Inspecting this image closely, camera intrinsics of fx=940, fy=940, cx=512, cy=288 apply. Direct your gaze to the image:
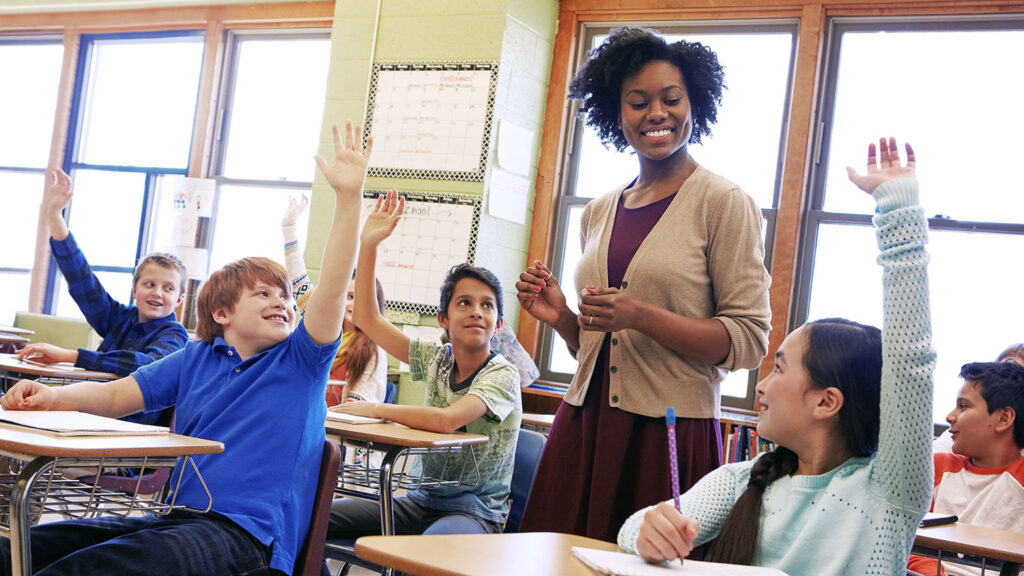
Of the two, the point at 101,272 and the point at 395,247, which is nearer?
the point at 395,247

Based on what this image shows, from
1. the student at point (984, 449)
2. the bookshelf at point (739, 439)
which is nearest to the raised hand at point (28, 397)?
the student at point (984, 449)

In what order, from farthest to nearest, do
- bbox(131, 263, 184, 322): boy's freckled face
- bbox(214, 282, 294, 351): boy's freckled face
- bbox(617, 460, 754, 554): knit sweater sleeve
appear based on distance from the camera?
1. bbox(131, 263, 184, 322): boy's freckled face
2. bbox(214, 282, 294, 351): boy's freckled face
3. bbox(617, 460, 754, 554): knit sweater sleeve

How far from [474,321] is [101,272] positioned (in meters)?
4.55

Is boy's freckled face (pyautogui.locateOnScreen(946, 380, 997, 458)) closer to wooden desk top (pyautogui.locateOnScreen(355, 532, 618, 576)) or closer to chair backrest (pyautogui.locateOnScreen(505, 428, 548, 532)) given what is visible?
chair backrest (pyautogui.locateOnScreen(505, 428, 548, 532))

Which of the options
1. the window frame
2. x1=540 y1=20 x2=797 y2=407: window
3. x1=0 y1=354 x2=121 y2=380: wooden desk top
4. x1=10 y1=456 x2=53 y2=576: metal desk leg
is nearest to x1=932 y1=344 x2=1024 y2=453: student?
the window frame

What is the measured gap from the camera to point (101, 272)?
6336mm

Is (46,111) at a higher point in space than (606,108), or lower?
higher

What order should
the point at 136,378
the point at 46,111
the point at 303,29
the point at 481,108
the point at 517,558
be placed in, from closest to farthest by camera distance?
1. the point at 517,558
2. the point at 136,378
3. the point at 481,108
4. the point at 303,29
5. the point at 46,111

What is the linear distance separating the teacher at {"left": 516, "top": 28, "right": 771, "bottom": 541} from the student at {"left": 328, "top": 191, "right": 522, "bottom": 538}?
2.32 feet

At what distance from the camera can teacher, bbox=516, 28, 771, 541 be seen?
1501 mm

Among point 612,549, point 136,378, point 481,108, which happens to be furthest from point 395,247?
point 612,549

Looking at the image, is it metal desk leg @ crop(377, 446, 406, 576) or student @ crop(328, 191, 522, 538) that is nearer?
metal desk leg @ crop(377, 446, 406, 576)

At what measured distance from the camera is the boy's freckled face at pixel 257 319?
205 centimetres

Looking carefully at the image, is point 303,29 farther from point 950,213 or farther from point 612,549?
point 612,549
